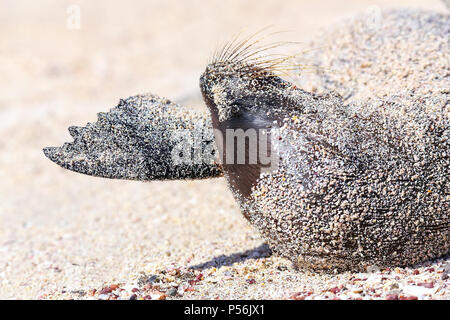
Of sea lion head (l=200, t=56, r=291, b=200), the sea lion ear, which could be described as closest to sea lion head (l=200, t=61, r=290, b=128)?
sea lion head (l=200, t=56, r=291, b=200)

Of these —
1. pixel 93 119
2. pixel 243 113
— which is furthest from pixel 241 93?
pixel 93 119

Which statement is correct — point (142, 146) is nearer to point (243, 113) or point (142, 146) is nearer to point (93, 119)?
point (243, 113)

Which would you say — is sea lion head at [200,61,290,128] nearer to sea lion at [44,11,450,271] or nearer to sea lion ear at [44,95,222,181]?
sea lion at [44,11,450,271]

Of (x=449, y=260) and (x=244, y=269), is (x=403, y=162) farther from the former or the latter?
(x=244, y=269)

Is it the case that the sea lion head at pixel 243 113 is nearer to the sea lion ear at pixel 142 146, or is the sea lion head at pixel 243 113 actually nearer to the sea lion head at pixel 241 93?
the sea lion head at pixel 241 93
